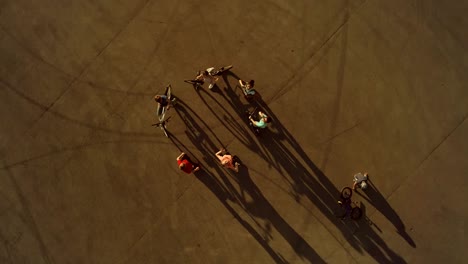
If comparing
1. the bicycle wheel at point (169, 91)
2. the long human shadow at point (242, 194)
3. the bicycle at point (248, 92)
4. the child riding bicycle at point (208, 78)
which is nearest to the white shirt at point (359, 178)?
the long human shadow at point (242, 194)

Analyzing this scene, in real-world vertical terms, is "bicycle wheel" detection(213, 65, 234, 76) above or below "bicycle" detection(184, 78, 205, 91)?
below

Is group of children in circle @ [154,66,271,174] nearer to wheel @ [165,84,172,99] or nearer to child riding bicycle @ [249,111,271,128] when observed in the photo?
child riding bicycle @ [249,111,271,128]

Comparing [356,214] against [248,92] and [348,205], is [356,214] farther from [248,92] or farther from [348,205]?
[248,92]

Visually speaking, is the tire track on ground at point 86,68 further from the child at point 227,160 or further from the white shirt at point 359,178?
the white shirt at point 359,178

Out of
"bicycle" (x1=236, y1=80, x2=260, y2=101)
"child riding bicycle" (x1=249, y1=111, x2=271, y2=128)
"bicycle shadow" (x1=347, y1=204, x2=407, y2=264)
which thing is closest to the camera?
"child riding bicycle" (x1=249, y1=111, x2=271, y2=128)

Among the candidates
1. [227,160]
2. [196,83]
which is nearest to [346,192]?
[227,160]

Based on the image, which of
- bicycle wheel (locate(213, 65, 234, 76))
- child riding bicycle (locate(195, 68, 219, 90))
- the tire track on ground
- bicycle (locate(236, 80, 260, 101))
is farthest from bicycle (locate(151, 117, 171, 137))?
the tire track on ground

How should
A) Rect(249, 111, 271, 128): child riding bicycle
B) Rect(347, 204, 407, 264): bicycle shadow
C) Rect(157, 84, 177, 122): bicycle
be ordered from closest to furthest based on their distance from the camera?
Rect(249, 111, 271, 128): child riding bicycle < Rect(157, 84, 177, 122): bicycle < Rect(347, 204, 407, 264): bicycle shadow
